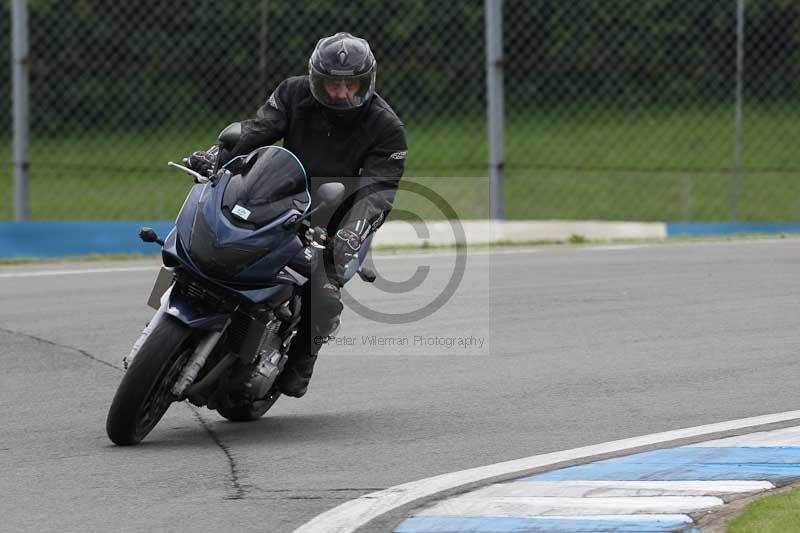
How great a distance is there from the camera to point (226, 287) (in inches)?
252

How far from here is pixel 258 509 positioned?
18.1ft

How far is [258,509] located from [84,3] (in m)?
11.2

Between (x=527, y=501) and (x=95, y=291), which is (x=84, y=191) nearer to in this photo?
(x=95, y=291)

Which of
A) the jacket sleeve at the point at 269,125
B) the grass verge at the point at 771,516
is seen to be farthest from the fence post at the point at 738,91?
the grass verge at the point at 771,516

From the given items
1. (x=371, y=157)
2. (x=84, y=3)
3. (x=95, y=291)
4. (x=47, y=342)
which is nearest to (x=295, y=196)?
(x=371, y=157)

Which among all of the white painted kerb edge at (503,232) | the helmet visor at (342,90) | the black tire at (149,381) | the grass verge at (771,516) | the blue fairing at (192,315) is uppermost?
the helmet visor at (342,90)

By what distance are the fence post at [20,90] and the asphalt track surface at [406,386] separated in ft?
6.21

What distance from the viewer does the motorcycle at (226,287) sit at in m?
6.35

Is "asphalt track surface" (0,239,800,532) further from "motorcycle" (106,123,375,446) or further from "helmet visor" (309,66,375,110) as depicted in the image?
"helmet visor" (309,66,375,110)

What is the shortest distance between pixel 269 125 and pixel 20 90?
23.2 feet

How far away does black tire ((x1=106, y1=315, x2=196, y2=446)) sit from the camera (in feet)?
20.5

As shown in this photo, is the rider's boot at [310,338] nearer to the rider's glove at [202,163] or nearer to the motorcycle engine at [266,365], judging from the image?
the motorcycle engine at [266,365]

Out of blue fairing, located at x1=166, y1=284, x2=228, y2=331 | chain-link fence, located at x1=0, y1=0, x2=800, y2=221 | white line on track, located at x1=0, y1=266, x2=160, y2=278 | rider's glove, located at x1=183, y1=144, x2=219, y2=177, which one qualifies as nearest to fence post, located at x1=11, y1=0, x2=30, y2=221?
chain-link fence, located at x1=0, y1=0, x2=800, y2=221

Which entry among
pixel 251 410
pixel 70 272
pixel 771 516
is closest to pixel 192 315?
pixel 251 410
